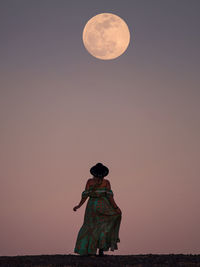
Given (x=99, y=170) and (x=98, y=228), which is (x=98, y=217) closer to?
(x=98, y=228)

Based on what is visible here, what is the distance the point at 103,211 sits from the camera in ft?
53.5

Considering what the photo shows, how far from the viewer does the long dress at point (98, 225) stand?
16.0 meters

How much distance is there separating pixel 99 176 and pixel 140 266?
13.7ft

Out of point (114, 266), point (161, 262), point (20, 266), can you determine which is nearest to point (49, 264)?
point (20, 266)

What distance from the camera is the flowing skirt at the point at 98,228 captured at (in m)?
16.0

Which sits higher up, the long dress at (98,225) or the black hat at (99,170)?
the black hat at (99,170)

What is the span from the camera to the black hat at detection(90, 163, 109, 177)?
52.9 ft

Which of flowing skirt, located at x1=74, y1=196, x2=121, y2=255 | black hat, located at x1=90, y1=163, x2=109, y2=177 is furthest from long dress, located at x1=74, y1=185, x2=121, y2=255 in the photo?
black hat, located at x1=90, y1=163, x2=109, y2=177

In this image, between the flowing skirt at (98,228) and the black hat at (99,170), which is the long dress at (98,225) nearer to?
the flowing skirt at (98,228)

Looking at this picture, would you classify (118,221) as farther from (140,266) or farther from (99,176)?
(140,266)

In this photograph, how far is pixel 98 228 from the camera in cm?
1627

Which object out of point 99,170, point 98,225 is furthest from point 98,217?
point 99,170

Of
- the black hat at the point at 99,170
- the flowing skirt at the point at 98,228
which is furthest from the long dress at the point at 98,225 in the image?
the black hat at the point at 99,170

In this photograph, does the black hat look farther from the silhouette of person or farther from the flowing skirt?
the flowing skirt
